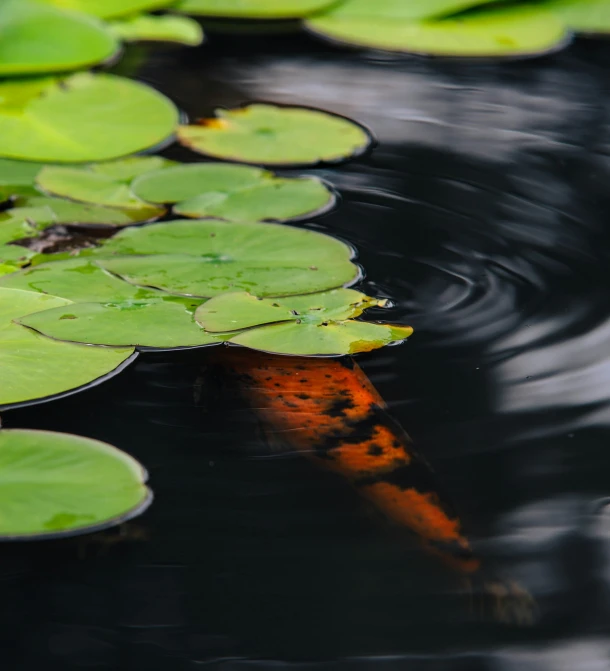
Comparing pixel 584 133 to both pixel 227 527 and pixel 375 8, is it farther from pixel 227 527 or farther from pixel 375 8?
pixel 227 527

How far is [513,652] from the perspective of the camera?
87 cm

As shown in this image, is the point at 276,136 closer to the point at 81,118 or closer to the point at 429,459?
the point at 81,118

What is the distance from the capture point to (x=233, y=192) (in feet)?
5.63

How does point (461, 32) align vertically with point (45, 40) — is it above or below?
above

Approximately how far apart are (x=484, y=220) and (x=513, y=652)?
39.1 inches

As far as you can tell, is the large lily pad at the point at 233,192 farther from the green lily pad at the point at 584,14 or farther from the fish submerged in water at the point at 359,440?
the green lily pad at the point at 584,14

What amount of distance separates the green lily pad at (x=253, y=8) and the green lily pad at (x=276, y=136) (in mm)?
772

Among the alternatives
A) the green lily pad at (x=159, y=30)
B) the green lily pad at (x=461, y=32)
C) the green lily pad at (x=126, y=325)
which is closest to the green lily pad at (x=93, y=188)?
the green lily pad at (x=126, y=325)

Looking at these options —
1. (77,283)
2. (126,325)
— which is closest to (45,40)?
(77,283)

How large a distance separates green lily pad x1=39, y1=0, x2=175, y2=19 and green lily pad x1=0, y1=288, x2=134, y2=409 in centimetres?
161

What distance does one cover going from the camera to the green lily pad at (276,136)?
1910 mm

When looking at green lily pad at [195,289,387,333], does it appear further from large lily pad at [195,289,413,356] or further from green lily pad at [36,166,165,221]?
green lily pad at [36,166,165,221]

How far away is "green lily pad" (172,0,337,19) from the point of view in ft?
9.05

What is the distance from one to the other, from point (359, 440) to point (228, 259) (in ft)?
1.55
